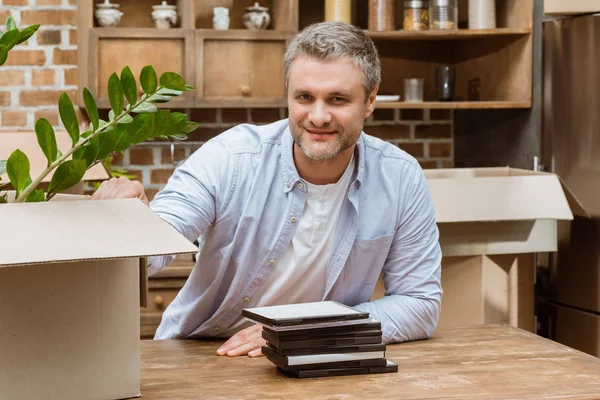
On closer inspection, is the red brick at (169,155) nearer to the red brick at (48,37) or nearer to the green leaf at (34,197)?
the red brick at (48,37)

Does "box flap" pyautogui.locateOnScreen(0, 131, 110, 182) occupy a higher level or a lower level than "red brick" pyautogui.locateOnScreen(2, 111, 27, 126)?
lower

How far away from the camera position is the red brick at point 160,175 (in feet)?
11.5

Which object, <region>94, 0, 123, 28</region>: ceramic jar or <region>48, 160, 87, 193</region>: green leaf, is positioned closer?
<region>48, 160, 87, 193</region>: green leaf

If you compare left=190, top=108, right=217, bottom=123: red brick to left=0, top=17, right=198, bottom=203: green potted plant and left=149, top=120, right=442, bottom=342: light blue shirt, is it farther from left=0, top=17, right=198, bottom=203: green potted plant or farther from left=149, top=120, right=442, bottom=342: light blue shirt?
left=0, top=17, right=198, bottom=203: green potted plant

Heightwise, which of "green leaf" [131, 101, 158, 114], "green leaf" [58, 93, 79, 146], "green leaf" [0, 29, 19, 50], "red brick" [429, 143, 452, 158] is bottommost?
"red brick" [429, 143, 452, 158]

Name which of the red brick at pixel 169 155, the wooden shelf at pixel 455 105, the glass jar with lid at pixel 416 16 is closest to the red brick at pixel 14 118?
the red brick at pixel 169 155

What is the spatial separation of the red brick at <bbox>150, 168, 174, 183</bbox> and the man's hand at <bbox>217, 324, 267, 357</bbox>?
188 cm

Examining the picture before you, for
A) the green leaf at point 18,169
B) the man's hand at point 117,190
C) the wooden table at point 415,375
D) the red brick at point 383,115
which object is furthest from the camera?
the red brick at point 383,115

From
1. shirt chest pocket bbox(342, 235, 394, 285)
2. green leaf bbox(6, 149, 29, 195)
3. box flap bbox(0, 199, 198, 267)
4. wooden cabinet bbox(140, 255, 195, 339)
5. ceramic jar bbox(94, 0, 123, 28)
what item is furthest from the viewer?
ceramic jar bbox(94, 0, 123, 28)

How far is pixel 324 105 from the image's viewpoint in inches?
73.8

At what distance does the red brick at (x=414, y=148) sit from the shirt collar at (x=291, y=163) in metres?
1.74

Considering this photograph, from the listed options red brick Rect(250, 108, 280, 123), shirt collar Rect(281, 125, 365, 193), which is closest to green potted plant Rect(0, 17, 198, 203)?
shirt collar Rect(281, 125, 365, 193)

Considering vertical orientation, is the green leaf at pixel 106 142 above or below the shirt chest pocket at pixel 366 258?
above

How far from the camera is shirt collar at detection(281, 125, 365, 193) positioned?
6.49ft
